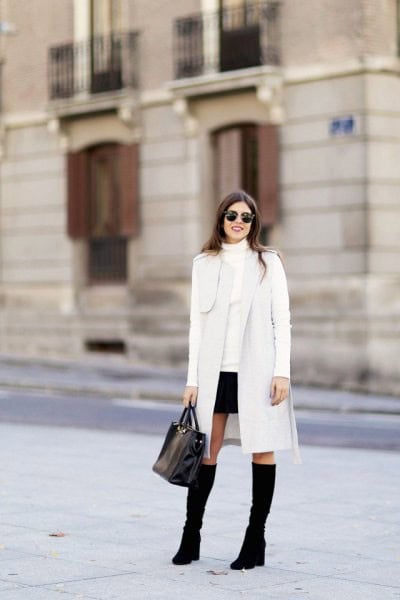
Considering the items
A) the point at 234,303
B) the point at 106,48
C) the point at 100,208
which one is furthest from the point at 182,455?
the point at 100,208

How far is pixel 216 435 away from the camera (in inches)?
304

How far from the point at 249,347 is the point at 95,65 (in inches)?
857

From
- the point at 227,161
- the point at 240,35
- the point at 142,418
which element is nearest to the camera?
the point at 142,418

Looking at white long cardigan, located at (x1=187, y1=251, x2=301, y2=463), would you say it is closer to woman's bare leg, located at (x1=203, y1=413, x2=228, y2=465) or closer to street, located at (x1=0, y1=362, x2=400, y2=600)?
woman's bare leg, located at (x1=203, y1=413, x2=228, y2=465)

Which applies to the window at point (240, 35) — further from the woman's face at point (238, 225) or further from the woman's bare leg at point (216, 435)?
the woman's bare leg at point (216, 435)

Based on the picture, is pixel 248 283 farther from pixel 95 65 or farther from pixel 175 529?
pixel 95 65

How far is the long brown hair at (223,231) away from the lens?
309 inches

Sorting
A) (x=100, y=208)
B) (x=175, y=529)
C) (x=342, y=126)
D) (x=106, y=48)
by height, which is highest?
(x=106, y=48)

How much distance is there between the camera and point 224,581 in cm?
729

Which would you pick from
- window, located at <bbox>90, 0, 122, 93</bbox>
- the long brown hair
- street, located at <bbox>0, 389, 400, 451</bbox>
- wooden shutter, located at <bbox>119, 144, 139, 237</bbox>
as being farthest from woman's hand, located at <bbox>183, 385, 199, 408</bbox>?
window, located at <bbox>90, 0, 122, 93</bbox>

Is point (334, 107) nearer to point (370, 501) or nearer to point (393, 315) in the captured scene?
point (393, 315)

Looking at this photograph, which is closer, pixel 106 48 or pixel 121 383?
pixel 121 383

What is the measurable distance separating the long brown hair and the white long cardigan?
30mm

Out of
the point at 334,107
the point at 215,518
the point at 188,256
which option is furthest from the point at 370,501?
the point at 188,256
